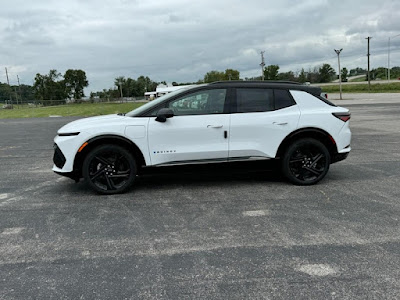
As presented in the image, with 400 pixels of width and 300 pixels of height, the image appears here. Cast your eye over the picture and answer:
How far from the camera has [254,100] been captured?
5438mm

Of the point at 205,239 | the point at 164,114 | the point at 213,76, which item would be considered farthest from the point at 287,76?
the point at 205,239

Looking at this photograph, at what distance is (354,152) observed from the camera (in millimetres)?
8359

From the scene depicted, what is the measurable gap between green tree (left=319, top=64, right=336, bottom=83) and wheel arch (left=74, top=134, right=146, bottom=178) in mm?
119247

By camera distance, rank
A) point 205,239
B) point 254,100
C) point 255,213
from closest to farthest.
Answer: point 205,239 < point 255,213 < point 254,100

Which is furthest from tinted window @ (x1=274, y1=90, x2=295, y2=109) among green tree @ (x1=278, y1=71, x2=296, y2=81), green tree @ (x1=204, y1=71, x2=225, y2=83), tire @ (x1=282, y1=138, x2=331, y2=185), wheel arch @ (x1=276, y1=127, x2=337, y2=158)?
green tree @ (x1=204, y1=71, x2=225, y2=83)

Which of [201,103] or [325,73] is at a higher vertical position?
[325,73]

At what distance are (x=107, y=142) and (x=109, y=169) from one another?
41cm

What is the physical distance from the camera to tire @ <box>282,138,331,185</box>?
17.9 feet

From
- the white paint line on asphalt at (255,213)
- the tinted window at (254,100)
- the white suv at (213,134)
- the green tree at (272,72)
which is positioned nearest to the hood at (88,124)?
the white suv at (213,134)

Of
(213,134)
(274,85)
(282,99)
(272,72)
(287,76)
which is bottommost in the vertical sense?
(213,134)

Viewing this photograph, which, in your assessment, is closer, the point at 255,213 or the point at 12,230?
the point at 12,230

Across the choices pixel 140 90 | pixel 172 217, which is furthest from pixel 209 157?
pixel 140 90

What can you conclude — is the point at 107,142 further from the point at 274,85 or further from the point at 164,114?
the point at 274,85

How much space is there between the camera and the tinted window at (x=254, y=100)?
5.38m
